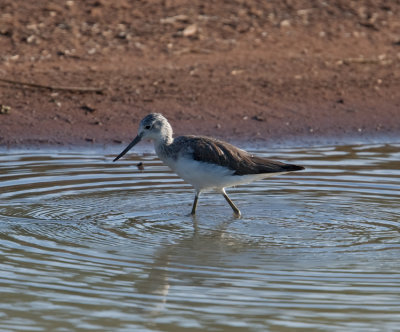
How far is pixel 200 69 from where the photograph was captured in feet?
49.0

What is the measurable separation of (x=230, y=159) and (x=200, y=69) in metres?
5.91

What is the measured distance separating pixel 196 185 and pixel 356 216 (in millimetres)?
1693

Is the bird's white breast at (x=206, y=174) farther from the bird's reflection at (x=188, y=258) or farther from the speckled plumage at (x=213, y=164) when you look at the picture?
the bird's reflection at (x=188, y=258)

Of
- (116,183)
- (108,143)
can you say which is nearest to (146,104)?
(108,143)

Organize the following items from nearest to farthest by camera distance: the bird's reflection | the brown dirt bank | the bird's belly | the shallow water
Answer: the shallow water, the bird's reflection, the bird's belly, the brown dirt bank

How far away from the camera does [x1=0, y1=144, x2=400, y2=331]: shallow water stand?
6184 mm

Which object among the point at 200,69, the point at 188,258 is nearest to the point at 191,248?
the point at 188,258

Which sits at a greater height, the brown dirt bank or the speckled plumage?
the brown dirt bank

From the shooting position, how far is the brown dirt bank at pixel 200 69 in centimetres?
1331

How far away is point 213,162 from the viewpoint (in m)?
9.16

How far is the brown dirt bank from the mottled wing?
142 inches

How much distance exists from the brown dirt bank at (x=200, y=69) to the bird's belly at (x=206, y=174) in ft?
12.0

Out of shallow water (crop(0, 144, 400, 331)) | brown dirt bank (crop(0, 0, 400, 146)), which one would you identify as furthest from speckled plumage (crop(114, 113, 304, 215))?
brown dirt bank (crop(0, 0, 400, 146))

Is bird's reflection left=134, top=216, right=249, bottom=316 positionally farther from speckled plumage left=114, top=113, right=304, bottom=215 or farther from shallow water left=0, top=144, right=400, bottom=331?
speckled plumage left=114, top=113, right=304, bottom=215
